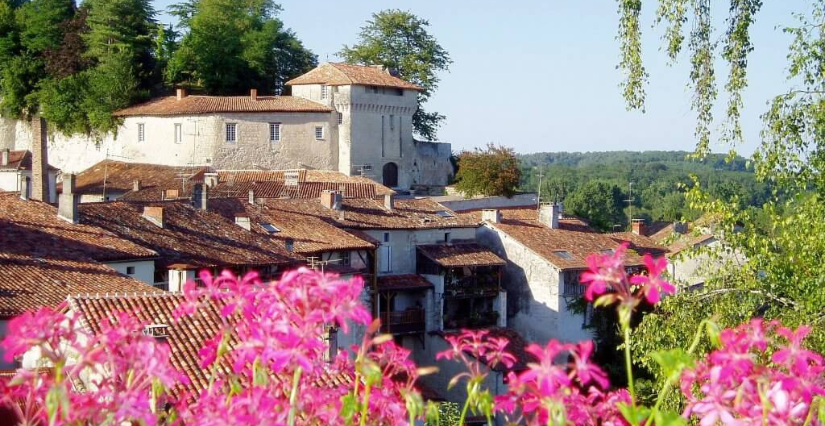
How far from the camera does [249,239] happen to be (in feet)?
109

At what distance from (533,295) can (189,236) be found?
543 inches

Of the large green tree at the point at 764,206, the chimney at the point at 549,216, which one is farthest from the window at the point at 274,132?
the large green tree at the point at 764,206

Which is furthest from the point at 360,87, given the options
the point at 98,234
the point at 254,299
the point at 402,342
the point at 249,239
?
the point at 254,299

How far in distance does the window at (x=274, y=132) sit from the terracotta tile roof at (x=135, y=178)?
3.60 meters

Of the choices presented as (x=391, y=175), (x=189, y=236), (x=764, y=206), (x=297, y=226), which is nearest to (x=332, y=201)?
(x=297, y=226)

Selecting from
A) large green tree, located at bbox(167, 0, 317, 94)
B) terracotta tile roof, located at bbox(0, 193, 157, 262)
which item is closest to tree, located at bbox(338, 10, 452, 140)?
large green tree, located at bbox(167, 0, 317, 94)

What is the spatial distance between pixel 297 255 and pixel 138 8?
34475mm

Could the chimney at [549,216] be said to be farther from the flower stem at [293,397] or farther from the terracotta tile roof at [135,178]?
the flower stem at [293,397]

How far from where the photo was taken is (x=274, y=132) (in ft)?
187

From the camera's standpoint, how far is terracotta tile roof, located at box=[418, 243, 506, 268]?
40.0 meters

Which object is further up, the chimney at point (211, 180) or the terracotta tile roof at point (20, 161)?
the terracotta tile roof at point (20, 161)

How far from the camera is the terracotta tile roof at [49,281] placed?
22.1 metres

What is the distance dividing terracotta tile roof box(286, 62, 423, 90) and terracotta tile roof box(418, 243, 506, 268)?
58.2 ft

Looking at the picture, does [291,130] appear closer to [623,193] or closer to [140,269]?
[140,269]
